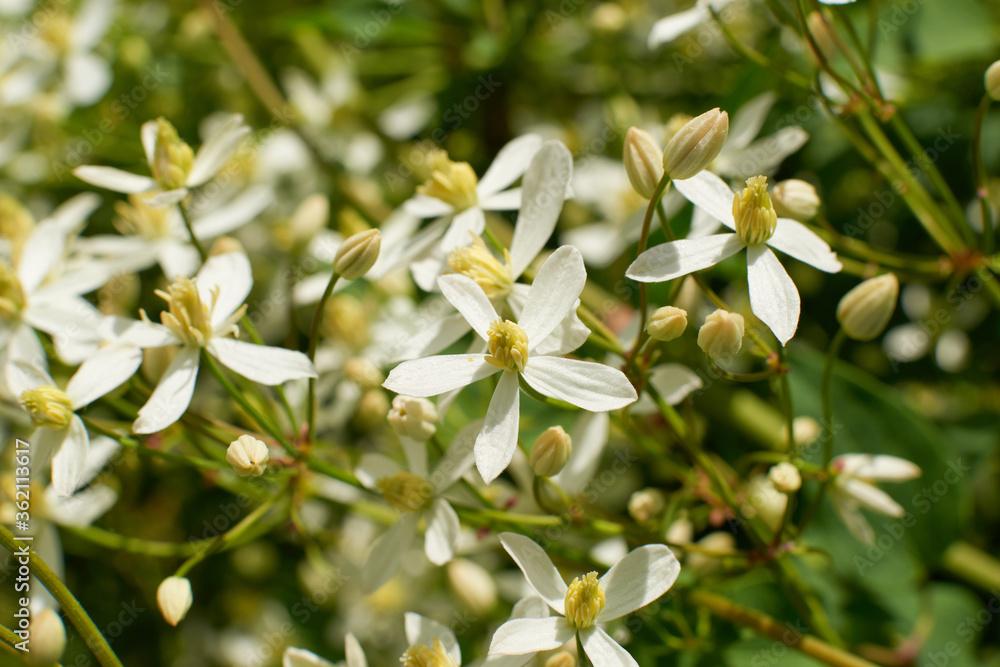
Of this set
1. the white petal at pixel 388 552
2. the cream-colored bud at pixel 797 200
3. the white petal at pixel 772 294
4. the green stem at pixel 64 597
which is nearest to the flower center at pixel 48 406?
the green stem at pixel 64 597

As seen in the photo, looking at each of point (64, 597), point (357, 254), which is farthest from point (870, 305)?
point (64, 597)

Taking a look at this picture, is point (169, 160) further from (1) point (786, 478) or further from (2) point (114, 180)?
(1) point (786, 478)

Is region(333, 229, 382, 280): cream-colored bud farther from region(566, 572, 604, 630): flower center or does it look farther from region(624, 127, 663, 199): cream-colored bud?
region(566, 572, 604, 630): flower center

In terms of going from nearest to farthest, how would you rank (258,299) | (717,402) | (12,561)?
(12,561), (717,402), (258,299)

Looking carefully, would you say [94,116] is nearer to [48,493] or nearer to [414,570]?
[48,493]

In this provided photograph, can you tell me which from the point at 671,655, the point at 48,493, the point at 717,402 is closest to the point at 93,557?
the point at 48,493
